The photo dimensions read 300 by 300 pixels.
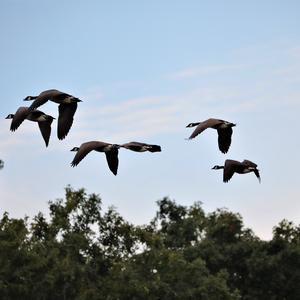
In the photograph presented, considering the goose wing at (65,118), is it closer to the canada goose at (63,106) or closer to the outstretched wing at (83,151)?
the canada goose at (63,106)

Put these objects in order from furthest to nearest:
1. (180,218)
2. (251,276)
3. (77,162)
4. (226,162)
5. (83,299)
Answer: (180,218) → (251,276) → (83,299) → (226,162) → (77,162)

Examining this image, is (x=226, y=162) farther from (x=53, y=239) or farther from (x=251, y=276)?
(x=251, y=276)

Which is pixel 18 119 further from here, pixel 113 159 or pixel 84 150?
pixel 113 159

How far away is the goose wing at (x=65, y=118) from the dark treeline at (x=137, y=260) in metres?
53.6

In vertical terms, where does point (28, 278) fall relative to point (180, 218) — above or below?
below

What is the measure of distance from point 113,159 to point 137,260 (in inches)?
2162

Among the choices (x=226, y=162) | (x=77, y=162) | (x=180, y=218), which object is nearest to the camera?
(x=77, y=162)

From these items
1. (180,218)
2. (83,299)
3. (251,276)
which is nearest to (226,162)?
(83,299)

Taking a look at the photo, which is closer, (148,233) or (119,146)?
(119,146)

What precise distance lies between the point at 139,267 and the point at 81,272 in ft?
18.4

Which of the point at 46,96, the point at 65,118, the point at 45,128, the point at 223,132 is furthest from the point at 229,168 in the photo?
the point at 46,96

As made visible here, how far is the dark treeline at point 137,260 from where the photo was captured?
294 feet

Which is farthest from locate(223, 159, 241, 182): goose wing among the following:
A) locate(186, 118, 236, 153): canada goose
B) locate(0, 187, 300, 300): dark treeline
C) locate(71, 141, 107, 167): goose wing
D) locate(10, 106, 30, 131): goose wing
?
locate(0, 187, 300, 300): dark treeline

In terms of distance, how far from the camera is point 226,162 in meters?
36.8
